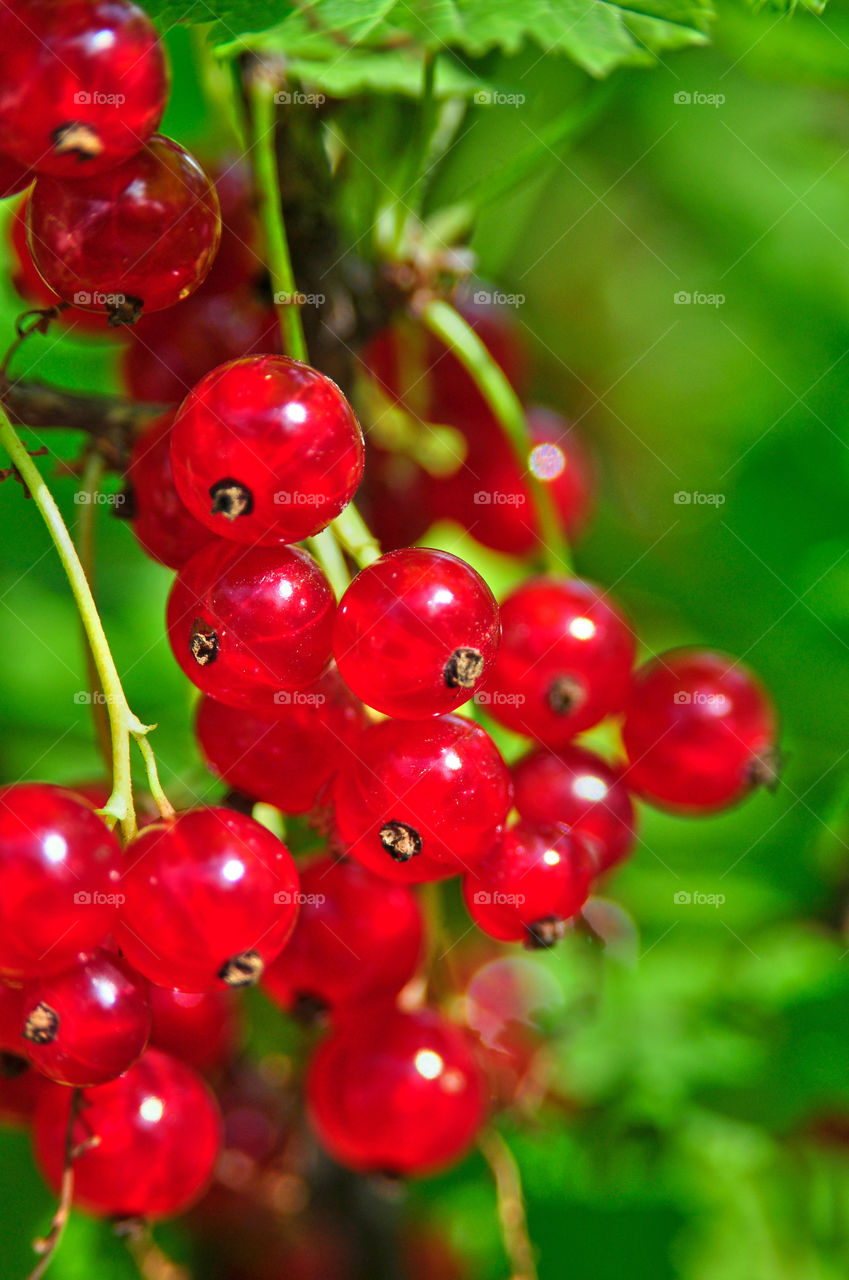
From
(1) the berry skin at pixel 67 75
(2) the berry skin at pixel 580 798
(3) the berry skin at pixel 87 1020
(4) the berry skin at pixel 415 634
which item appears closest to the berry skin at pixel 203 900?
(3) the berry skin at pixel 87 1020

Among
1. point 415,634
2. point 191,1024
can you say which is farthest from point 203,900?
point 191,1024

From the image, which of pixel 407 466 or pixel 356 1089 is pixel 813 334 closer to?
pixel 407 466

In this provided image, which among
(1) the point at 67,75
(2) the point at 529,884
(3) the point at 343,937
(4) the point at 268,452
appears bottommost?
(3) the point at 343,937

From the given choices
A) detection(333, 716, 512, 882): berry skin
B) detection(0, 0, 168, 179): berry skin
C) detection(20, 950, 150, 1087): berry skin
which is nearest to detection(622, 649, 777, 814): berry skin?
detection(333, 716, 512, 882): berry skin

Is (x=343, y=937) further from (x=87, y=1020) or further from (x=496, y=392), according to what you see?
(x=496, y=392)

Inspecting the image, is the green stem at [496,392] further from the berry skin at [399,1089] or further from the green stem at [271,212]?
the berry skin at [399,1089]

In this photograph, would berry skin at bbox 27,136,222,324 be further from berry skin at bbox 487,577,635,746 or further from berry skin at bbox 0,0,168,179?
berry skin at bbox 487,577,635,746
